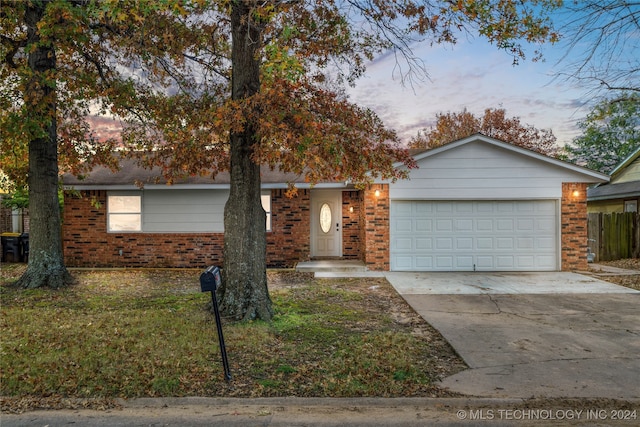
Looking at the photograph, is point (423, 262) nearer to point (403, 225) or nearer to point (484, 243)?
point (403, 225)

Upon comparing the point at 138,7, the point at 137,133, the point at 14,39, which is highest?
the point at 14,39

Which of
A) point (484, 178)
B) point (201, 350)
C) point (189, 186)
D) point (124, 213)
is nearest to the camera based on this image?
point (201, 350)

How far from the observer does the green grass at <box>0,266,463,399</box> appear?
14.5 ft

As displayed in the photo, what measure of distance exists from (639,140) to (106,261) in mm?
34547

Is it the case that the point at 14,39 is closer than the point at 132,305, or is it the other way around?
the point at 132,305

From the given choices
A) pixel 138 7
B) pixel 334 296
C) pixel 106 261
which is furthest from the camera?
pixel 106 261

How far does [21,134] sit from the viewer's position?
928 centimetres

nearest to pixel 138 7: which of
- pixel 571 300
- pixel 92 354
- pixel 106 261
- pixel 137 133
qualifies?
pixel 92 354

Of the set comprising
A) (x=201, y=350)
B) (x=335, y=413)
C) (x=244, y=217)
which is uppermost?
(x=244, y=217)

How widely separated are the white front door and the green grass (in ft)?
20.2

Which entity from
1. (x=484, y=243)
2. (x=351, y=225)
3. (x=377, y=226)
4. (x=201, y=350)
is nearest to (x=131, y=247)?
(x=351, y=225)

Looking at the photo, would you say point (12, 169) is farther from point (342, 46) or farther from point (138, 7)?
point (342, 46)

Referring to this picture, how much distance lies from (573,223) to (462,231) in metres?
3.17

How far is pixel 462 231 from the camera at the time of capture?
12969mm
